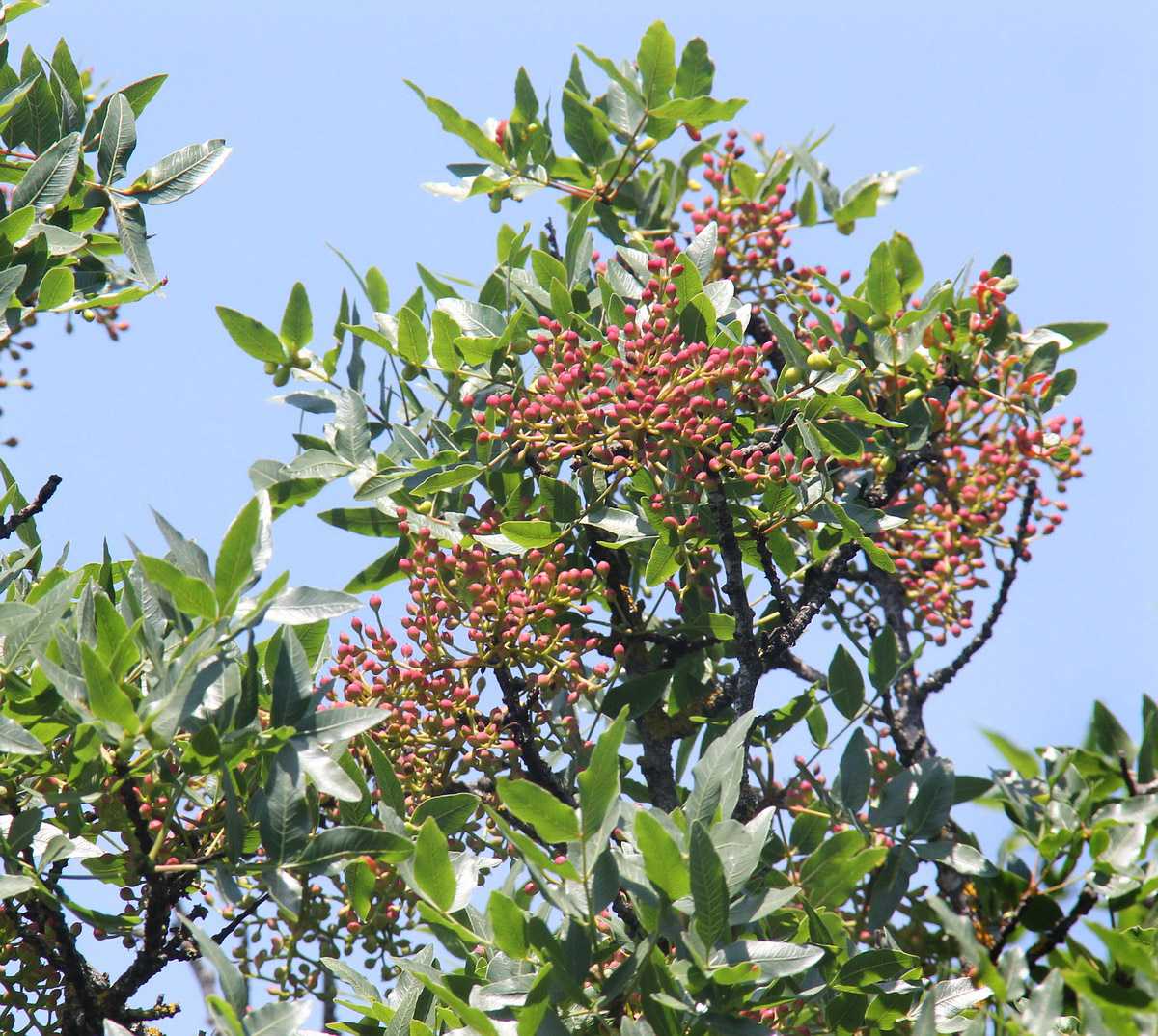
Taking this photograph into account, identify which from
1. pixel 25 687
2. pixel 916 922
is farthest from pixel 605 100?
pixel 916 922

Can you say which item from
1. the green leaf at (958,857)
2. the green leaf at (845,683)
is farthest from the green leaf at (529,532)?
the green leaf at (958,857)

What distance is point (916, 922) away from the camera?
3.41 metres

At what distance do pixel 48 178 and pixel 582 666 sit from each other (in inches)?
79.1

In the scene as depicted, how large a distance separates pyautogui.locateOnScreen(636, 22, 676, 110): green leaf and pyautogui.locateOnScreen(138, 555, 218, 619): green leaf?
233cm

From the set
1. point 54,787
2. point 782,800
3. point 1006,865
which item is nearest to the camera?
point 54,787

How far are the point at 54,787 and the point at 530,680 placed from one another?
3.87 ft

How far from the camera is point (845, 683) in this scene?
10.1ft

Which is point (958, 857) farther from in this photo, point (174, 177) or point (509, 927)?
point (174, 177)

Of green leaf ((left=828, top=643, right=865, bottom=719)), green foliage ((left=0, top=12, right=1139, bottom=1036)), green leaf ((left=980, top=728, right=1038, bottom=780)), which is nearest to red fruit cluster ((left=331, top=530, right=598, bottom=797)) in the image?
green foliage ((left=0, top=12, right=1139, bottom=1036))

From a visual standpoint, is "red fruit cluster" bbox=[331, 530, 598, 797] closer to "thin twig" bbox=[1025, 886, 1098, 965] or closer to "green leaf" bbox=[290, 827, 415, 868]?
"green leaf" bbox=[290, 827, 415, 868]

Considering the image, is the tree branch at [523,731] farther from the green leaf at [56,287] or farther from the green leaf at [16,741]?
the green leaf at [56,287]

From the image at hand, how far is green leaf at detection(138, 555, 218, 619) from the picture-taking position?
1969 millimetres

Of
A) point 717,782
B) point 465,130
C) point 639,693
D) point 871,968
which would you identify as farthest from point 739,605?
point 465,130

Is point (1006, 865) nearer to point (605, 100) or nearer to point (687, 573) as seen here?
point (687, 573)
